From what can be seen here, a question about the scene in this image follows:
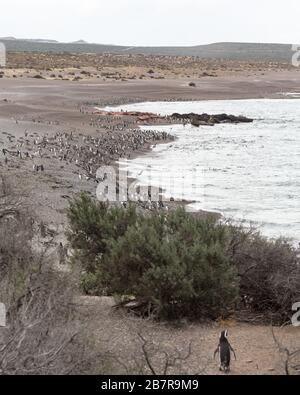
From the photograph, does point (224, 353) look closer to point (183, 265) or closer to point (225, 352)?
point (225, 352)

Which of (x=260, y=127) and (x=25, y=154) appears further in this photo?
(x=260, y=127)

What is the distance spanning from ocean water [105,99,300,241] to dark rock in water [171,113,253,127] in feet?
2.45

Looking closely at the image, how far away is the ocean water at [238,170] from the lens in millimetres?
18828

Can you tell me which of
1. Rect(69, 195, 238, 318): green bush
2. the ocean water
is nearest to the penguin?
Rect(69, 195, 238, 318): green bush

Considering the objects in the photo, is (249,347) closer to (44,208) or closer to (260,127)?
(44,208)

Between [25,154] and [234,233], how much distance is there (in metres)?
13.5

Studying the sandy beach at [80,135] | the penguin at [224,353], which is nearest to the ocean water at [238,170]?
the sandy beach at [80,135]

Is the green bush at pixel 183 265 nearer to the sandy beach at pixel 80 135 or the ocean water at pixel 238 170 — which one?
the sandy beach at pixel 80 135

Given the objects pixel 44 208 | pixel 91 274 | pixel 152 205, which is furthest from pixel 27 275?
pixel 152 205

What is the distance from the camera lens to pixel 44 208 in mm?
16438

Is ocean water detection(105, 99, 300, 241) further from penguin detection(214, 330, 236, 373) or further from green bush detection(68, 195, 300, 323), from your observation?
penguin detection(214, 330, 236, 373)

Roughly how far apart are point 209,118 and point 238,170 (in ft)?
53.2

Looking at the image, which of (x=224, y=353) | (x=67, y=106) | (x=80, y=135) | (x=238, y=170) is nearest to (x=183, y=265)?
(x=224, y=353)

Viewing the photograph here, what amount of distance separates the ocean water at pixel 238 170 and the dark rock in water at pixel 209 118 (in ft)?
2.45
